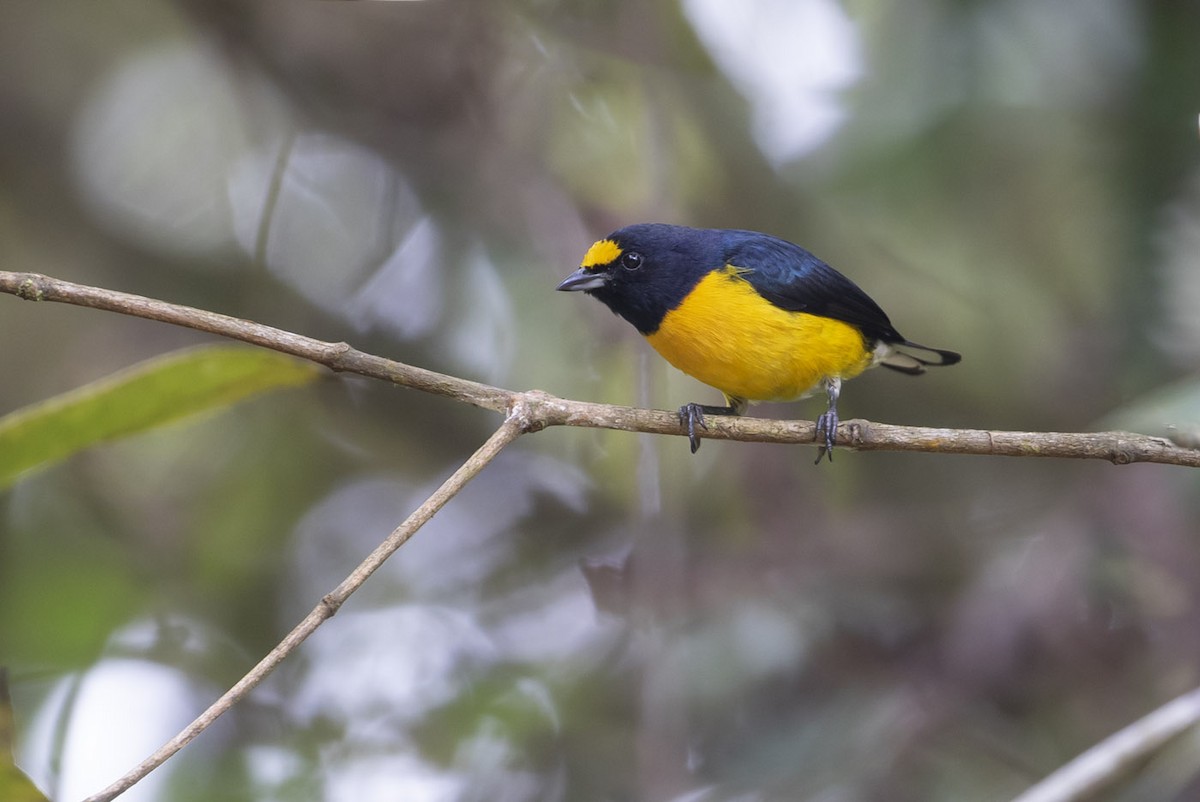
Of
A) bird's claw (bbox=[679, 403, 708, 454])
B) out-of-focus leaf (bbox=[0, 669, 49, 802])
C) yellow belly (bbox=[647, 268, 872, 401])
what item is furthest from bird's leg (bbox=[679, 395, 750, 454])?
out-of-focus leaf (bbox=[0, 669, 49, 802])

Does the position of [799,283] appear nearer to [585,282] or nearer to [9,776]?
[585,282]

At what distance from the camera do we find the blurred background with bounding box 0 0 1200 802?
161 inches

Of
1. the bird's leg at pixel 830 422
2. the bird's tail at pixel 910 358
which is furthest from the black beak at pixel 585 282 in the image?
the bird's tail at pixel 910 358

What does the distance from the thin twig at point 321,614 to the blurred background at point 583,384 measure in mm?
1715

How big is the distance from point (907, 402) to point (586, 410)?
2892 millimetres

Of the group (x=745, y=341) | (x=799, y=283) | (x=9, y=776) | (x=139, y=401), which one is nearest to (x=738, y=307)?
(x=745, y=341)

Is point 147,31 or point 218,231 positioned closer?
point 218,231

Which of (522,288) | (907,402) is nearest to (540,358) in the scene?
(522,288)

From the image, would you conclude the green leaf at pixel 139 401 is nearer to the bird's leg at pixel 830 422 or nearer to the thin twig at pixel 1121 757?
the bird's leg at pixel 830 422

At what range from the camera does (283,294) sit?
4.95 metres

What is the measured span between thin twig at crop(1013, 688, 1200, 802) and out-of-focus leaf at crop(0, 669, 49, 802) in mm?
2044

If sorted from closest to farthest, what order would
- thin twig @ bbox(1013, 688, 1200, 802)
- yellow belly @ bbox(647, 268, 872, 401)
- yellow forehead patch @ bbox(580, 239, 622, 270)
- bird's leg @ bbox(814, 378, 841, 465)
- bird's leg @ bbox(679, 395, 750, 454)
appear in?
thin twig @ bbox(1013, 688, 1200, 802) < bird's leg @ bbox(679, 395, 750, 454) < bird's leg @ bbox(814, 378, 841, 465) < yellow belly @ bbox(647, 268, 872, 401) < yellow forehead patch @ bbox(580, 239, 622, 270)

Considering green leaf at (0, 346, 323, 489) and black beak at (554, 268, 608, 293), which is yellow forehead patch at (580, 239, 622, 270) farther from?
green leaf at (0, 346, 323, 489)

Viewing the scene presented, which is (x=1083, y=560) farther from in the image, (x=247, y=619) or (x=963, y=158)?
(x=247, y=619)
